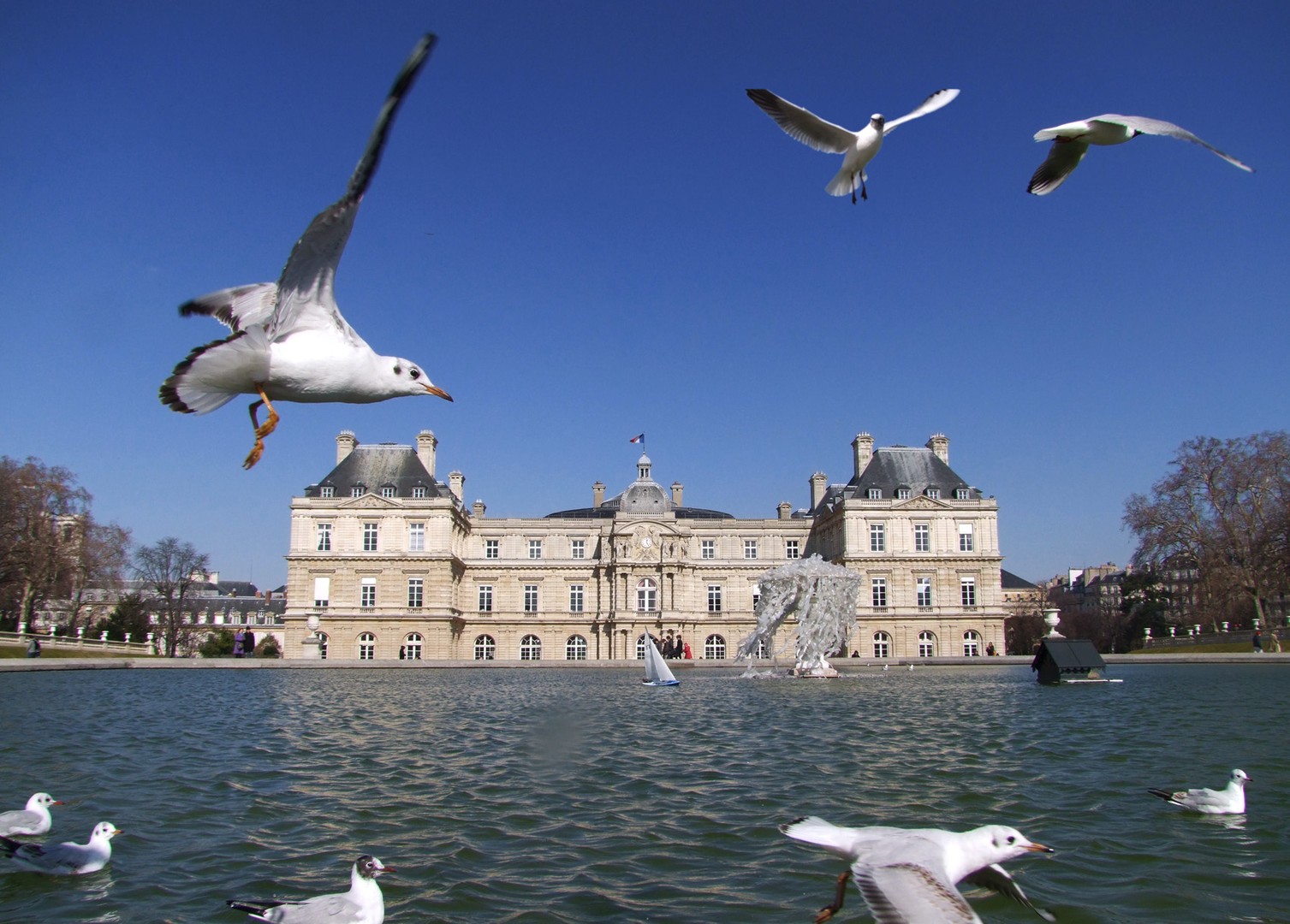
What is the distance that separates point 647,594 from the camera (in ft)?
204

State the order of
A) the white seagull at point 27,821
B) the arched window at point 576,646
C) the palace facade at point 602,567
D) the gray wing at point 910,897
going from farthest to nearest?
the arched window at point 576,646
the palace facade at point 602,567
the white seagull at point 27,821
the gray wing at point 910,897

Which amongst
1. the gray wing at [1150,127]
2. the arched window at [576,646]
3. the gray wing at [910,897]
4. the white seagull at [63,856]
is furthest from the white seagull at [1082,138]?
the arched window at [576,646]

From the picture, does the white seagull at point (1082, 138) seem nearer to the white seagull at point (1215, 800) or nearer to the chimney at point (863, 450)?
the white seagull at point (1215, 800)

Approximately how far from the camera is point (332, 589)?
194 ft

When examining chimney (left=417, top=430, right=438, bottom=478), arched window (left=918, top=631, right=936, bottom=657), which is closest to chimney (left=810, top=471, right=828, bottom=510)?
arched window (left=918, top=631, right=936, bottom=657)

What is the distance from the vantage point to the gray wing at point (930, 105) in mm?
7130

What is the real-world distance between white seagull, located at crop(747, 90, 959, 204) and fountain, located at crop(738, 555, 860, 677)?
28.4 metres

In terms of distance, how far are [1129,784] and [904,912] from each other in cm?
785

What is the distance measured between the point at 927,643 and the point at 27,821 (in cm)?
5642

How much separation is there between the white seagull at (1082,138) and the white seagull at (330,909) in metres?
5.91

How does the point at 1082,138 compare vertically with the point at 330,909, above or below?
above

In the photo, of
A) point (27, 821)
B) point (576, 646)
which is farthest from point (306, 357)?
point (576, 646)

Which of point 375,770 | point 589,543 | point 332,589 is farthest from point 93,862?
point 589,543

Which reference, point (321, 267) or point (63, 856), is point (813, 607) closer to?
point (63, 856)
